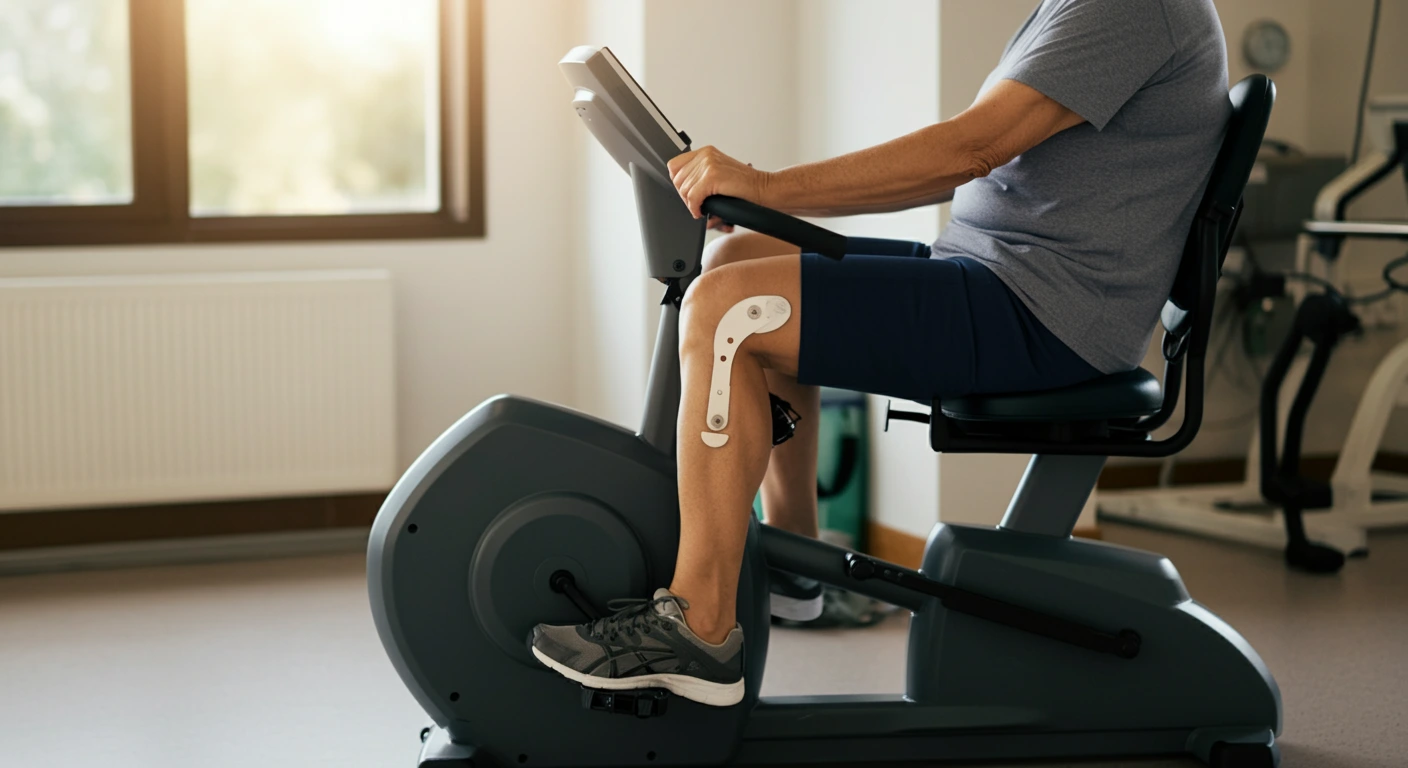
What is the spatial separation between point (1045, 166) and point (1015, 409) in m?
0.33

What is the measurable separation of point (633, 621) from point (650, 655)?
0.16ft

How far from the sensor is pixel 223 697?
2.30 metres

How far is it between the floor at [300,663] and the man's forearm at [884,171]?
0.94 m

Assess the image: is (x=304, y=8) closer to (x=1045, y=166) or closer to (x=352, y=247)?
(x=352, y=247)

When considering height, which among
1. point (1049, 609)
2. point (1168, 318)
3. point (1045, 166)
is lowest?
point (1049, 609)

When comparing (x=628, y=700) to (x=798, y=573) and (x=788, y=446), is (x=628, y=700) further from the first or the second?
(x=788, y=446)

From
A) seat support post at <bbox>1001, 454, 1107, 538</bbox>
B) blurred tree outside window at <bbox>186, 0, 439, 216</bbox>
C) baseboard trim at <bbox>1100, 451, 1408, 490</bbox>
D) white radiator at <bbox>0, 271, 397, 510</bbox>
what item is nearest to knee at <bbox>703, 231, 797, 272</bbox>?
seat support post at <bbox>1001, 454, 1107, 538</bbox>

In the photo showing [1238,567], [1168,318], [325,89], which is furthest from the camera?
[325,89]

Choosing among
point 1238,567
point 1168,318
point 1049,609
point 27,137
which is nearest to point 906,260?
point 1168,318

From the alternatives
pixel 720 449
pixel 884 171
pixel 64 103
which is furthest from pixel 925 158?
pixel 64 103

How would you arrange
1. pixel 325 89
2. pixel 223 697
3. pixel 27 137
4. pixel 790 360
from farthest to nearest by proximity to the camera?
1. pixel 325 89
2. pixel 27 137
3. pixel 223 697
4. pixel 790 360

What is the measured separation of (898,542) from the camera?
305cm

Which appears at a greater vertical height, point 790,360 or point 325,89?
point 325,89

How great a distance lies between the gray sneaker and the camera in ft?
5.68
